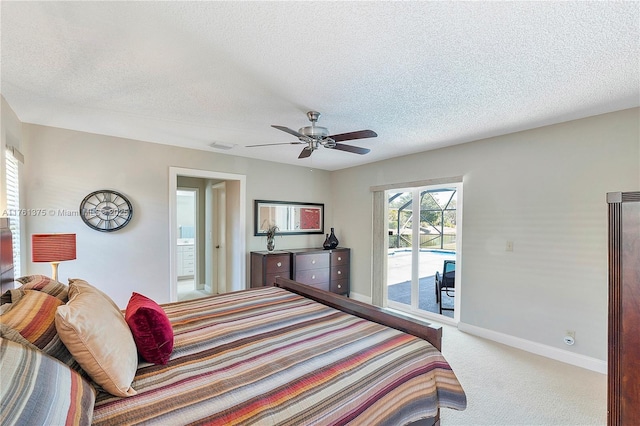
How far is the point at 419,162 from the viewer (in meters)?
4.18

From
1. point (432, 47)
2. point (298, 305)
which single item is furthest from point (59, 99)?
point (432, 47)

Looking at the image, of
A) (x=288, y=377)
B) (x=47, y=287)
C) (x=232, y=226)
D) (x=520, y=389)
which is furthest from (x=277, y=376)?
(x=232, y=226)

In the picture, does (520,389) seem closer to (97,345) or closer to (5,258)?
(97,345)

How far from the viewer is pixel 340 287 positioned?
5.17 meters

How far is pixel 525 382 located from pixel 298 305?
2.12m

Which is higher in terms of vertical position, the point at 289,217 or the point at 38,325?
the point at 289,217

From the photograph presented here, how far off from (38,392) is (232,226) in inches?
159

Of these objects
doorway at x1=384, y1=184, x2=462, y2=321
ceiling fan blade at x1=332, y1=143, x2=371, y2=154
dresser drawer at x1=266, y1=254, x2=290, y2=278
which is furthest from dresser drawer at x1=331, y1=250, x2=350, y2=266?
ceiling fan blade at x1=332, y1=143, x2=371, y2=154

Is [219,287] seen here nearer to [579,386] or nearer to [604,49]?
[579,386]

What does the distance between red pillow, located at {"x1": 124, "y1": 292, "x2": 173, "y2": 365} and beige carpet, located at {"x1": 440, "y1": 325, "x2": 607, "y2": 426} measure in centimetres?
193

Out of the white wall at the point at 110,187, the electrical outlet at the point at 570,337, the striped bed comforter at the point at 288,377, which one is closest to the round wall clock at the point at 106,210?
the white wall at the point at 110,187

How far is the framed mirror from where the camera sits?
478 centimetres

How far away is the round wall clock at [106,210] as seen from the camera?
3.35m

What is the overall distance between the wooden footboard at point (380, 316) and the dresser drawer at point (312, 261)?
1.80 meters
